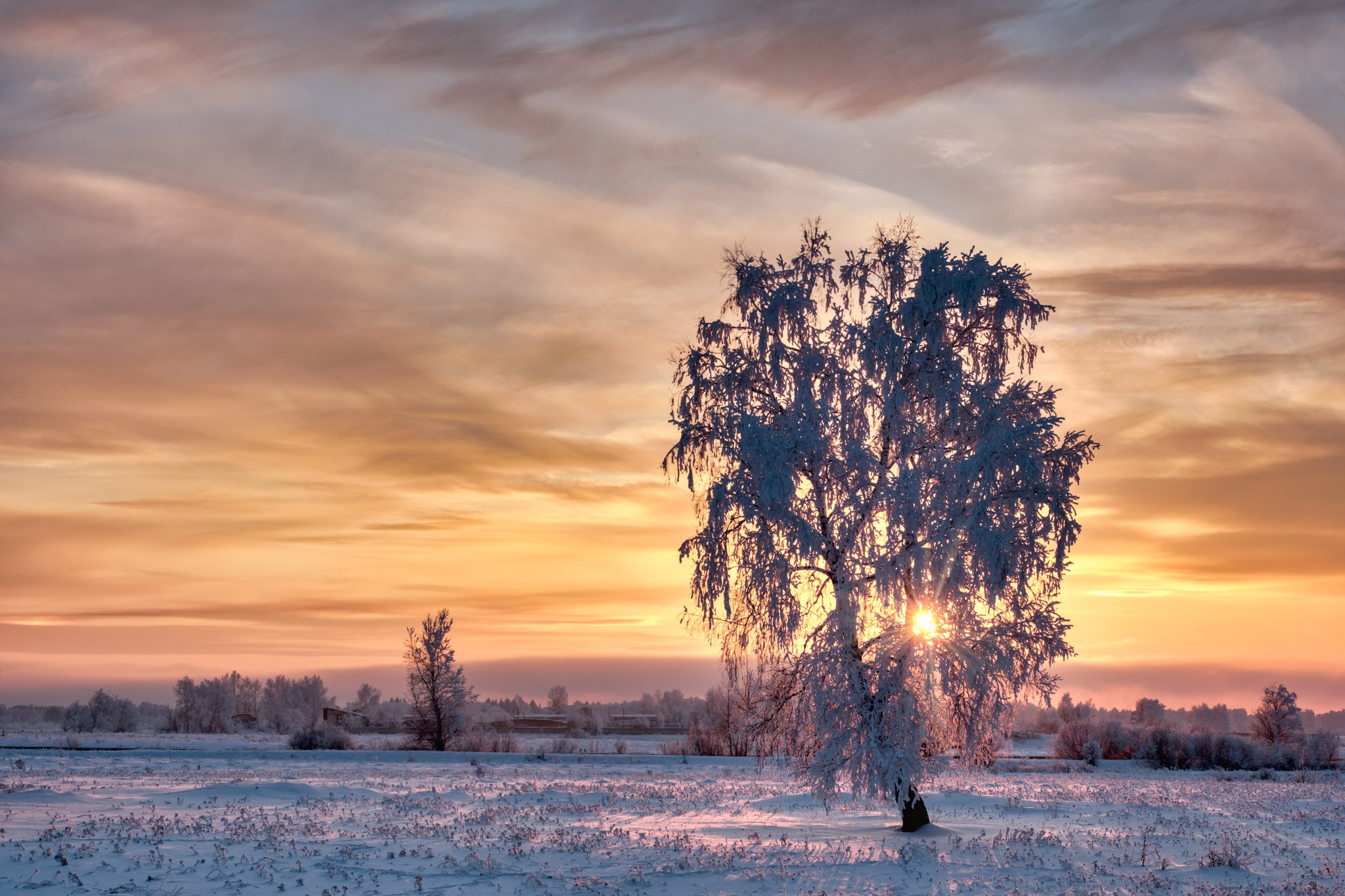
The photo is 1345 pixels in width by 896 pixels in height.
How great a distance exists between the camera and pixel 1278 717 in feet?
208

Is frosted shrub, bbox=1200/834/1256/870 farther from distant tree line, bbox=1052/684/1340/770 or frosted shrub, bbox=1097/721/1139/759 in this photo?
frosted shrub, bbox=1097/721/1139/759

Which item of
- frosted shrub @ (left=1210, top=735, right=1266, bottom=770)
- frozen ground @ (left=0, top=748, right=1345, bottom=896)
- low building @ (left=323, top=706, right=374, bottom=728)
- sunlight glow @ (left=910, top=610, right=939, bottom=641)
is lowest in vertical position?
low building @ (left=323, top=706, right=374, bottom=728)

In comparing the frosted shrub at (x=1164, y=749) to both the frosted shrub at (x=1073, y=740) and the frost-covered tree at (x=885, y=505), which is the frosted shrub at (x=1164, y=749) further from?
the frost-covered tree at (x=885, y=505)

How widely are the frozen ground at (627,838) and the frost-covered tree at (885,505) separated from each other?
9.34 feet

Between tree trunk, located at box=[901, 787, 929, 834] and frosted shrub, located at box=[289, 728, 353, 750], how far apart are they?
45.8 meters

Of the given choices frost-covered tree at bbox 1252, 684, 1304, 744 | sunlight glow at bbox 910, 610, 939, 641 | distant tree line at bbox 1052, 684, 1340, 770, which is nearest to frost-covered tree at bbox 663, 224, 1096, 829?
sunlight glow at bbox 910, 610, 939, 641

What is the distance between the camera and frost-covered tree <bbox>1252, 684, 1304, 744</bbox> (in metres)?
62.9

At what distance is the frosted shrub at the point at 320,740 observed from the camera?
190 feet

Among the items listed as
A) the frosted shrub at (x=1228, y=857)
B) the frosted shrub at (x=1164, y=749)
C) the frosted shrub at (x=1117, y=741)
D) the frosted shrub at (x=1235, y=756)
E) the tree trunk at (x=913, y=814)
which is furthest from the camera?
the frosted shrub at (x=1117, y=741)

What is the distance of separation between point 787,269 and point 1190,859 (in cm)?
1479

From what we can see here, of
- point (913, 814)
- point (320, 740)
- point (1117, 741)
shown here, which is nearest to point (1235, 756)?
point (1117, 741)

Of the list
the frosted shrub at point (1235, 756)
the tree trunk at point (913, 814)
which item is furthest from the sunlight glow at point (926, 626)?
the frosted shrub at point (1235, 756)

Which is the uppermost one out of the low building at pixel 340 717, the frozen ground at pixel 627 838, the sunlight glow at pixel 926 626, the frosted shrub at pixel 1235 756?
the sunlight glow at pixel 926 626

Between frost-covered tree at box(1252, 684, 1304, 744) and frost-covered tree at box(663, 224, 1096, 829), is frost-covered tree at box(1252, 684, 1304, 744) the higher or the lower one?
the lower one
